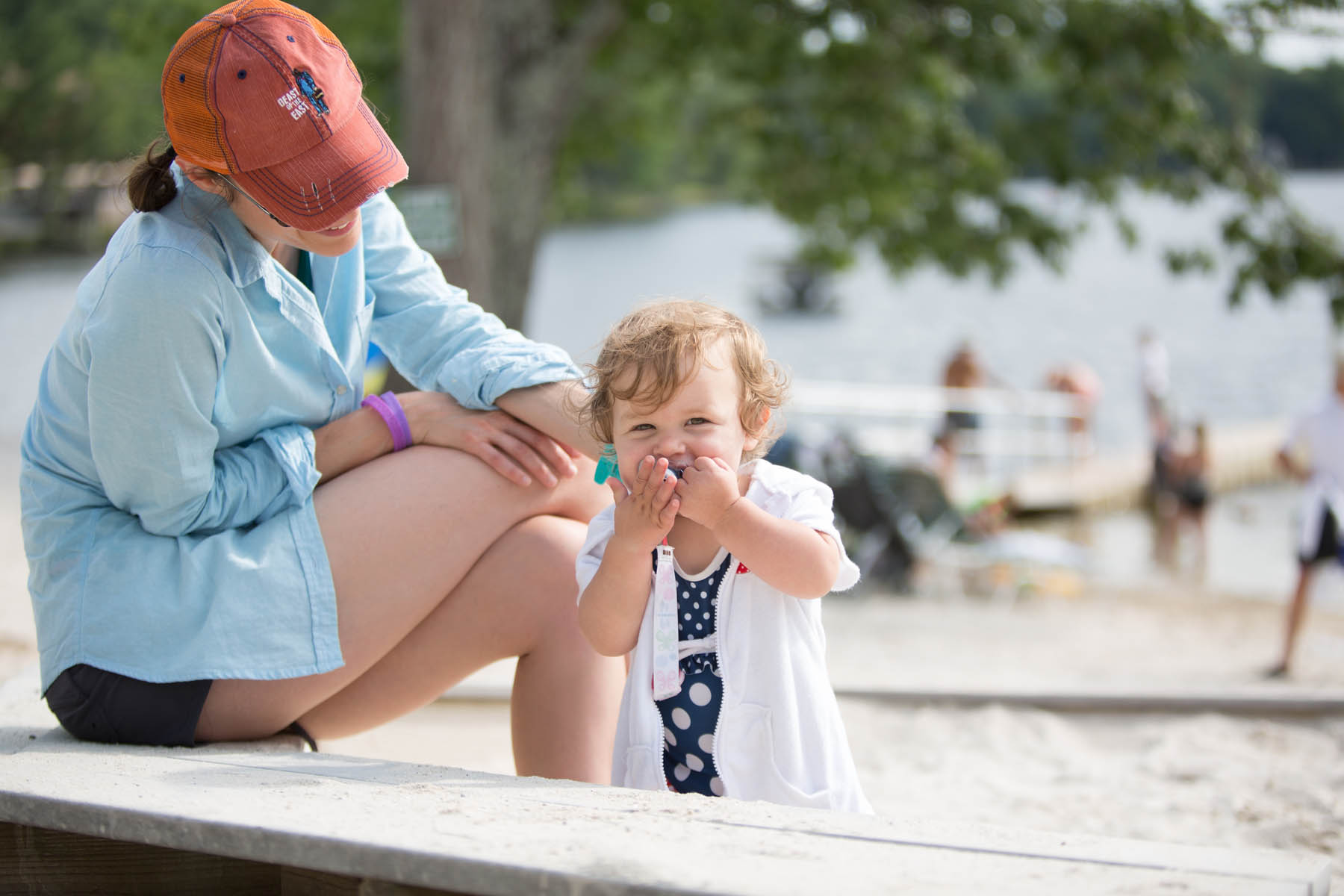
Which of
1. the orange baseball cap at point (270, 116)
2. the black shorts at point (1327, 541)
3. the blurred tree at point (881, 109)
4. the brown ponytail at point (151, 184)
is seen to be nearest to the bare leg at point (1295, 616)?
the black shorts at point (1327, 541)

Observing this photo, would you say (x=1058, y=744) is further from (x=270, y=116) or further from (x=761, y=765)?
(x=270, y=116)

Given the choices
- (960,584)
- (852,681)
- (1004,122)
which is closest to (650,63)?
(1004,122)

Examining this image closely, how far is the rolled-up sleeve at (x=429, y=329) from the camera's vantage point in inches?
91.2

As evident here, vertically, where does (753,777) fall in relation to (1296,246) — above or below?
below

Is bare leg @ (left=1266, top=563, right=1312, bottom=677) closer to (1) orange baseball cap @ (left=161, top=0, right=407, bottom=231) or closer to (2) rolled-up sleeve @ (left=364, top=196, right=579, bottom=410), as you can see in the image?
(2) rolled-up sleeve @ (left=364, top=196, right=579, bottom=410)

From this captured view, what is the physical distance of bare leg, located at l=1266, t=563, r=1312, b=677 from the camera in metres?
6.11

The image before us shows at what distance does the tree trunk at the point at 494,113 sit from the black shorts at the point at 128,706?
5.17 m

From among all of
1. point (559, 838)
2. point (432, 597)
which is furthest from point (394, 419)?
point (559, 838)

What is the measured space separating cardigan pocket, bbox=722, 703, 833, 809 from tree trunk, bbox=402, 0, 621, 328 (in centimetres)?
539

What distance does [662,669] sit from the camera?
189 cm

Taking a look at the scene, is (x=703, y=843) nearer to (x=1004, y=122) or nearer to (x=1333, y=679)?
(x=1333, y=679)

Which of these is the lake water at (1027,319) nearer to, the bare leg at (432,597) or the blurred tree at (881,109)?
the blurred tree at (881,109)

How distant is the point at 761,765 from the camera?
188cm

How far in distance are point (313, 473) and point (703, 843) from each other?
99cm
